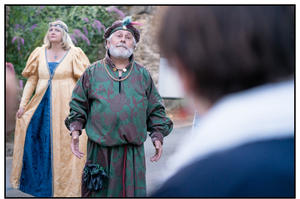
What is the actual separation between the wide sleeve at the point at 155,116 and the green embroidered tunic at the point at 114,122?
0.09 m

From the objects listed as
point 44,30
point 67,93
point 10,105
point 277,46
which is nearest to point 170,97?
point 44,30

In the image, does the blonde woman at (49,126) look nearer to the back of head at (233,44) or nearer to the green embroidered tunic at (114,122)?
the green embroidered tunic at (114,122)

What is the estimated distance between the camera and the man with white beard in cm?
234

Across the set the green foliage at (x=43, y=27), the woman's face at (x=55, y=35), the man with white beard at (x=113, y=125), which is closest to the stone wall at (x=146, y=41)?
the green foliage at (x=43, y=27)

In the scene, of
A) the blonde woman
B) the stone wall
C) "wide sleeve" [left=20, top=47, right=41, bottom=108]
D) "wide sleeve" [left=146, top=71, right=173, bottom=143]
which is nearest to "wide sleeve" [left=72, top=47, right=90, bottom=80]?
the blonde woman

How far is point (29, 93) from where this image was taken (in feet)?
11.8

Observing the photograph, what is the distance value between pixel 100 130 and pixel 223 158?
170 cm

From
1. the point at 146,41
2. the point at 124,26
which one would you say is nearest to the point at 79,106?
the point at 124,26

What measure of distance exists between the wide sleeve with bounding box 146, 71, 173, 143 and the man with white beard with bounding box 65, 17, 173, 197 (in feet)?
0.06

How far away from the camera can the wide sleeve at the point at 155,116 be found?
257 centimetres

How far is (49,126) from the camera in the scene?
347 cm

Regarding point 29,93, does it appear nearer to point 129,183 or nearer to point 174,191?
point 129,183

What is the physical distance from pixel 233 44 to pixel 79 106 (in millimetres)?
1824

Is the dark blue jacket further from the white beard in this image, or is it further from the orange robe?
the orange robe
